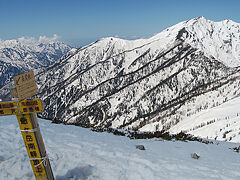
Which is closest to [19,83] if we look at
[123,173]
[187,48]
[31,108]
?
[31,108]

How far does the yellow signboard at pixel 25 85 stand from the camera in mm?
4938

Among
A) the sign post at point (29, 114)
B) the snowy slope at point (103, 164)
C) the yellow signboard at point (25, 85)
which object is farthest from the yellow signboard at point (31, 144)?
the snowy slope at point (103, 164)

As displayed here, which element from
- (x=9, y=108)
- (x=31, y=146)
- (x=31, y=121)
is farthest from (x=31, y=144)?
(x=9, y=108)

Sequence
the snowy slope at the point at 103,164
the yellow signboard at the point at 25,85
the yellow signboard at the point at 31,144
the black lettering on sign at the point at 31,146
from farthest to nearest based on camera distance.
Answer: the snowy slope at the point at 103,164, the black lettering on sign at the point at 31,146, the yellow signboard at the point at 31,144, the yellow signboard at the point at 25,85

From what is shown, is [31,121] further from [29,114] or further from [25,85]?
[25,85]

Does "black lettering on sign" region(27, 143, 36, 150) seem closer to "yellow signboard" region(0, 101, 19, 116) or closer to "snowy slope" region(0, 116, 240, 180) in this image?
"yellow signboard" region(0, 101, 19, 116)

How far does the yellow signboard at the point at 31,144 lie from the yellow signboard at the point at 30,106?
25 cm

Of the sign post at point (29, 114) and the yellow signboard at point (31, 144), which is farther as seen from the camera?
the yellow signboard at point (31, 144)

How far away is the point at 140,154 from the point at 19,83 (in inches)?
276

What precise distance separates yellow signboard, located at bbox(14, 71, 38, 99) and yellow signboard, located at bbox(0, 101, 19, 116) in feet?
1.17

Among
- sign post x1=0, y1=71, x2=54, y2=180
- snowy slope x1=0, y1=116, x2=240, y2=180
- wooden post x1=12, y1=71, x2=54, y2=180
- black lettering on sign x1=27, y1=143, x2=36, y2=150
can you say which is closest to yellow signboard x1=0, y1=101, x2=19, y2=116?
sign post x1=0, y1=71, x2=54, y2=180

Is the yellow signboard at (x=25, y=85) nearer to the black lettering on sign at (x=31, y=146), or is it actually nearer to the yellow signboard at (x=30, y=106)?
the yellow signboard at (x=30, y=106)

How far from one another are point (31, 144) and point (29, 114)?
98cm

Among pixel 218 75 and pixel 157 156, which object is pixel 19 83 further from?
pixel 218 75
